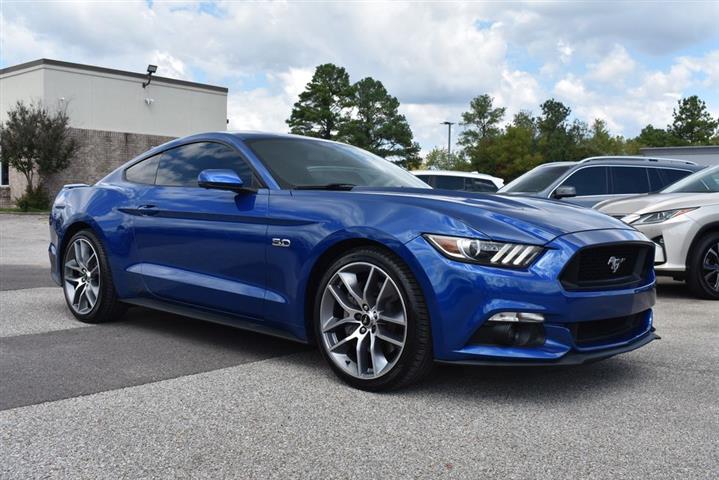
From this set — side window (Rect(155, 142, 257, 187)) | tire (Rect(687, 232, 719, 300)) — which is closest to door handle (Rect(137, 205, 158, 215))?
side window (Rect(155, 142, 257, 187))

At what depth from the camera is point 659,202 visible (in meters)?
7.77

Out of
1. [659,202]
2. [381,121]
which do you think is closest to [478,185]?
[659,202]

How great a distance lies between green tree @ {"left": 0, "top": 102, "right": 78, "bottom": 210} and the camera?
95.1 feet

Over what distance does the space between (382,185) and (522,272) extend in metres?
1.47

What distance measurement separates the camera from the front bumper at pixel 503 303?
3.49 meters

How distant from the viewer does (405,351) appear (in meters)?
3.68

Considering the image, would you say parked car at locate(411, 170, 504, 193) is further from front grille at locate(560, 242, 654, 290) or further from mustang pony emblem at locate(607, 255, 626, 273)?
mustang pony emblem at locate(607, 255, 626, 273)

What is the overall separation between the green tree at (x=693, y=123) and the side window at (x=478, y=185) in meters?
82.8

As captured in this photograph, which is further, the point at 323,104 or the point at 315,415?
the point at 323,104

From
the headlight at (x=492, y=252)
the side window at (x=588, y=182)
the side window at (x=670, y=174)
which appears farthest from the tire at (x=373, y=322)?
the side window at (x=670, y=174)

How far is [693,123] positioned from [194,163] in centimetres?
9552

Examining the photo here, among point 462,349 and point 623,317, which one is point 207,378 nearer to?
point 462,349

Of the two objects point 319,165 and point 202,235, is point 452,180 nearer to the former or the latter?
point 319,165

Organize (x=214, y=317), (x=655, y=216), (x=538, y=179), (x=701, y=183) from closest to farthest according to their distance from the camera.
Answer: (x=214, y=317) < (x=655, y=216) < (x=701, y=183) < (x=538, y=179)
